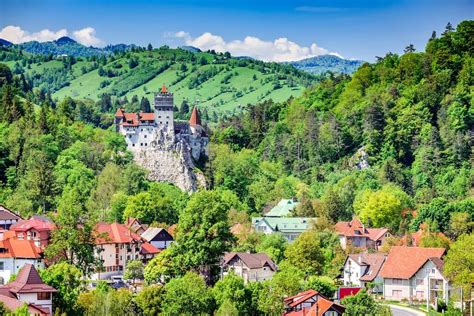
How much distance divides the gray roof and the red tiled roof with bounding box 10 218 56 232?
461 inches

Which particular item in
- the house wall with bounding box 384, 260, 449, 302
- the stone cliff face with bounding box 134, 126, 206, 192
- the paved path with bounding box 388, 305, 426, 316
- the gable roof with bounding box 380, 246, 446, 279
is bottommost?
the paved path with bounding box 388, 305, 426, 316

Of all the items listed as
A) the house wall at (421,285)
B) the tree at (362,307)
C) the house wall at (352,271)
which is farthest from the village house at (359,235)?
the tree at (362,307)

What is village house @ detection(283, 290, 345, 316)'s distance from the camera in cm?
5900

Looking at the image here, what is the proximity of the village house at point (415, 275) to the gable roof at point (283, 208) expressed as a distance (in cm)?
2872

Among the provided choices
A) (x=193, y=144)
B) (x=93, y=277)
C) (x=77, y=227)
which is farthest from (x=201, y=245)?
(x=193, y=144)

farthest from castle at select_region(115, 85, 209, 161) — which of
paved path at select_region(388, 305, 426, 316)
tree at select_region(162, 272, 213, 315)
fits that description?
tree at select_region(162, 272, 213, 315)

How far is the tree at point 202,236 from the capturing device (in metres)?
65.3

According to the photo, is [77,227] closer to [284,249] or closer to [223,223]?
[223,223]

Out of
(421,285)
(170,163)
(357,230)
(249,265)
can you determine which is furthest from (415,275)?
(170,163)

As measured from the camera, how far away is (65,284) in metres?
56.8

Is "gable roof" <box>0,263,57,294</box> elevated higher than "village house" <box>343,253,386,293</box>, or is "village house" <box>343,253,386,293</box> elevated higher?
"gable roof" <box>0,263,57,294</box>

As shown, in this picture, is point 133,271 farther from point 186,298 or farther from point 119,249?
point 186,298

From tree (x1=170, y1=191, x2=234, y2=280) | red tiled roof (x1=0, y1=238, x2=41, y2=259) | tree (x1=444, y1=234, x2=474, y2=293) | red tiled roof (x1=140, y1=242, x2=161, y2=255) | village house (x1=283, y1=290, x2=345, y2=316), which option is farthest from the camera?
red tiled roof (x1=140, y1=242, x2=161, y2=255)

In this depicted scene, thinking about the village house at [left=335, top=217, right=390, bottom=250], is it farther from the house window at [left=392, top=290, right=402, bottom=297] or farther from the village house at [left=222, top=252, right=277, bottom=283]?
the house window at [left=392, top=290, right=402, bottom=297]
